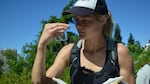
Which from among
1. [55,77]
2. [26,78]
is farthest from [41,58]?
[26,78]

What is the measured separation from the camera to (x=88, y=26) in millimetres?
2930

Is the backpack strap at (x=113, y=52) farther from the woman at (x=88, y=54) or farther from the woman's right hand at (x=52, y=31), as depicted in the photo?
the woman's right hand at (x=52, y=31)

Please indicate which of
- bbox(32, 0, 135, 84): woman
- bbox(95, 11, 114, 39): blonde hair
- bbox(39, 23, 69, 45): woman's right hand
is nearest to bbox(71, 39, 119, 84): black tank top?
bbox(32, 0, 135, 84): woman

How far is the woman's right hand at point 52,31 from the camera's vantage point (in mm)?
2908

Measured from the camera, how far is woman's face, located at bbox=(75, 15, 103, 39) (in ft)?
9.51

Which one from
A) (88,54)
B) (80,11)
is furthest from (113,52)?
(80,11)

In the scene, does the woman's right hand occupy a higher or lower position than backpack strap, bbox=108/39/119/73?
higher

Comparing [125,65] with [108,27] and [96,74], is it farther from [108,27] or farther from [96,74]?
[108,27]

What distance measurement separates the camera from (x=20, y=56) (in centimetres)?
1280

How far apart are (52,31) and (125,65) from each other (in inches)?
25.3

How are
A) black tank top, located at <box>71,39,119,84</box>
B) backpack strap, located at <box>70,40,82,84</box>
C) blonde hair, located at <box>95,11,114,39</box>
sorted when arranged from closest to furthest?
black tank top, located at <box>71,39,119,84</box> → backpack strap, located at <box>70,40,82,84</box> → blonde hair, located at <box>95,11,114,39</box>

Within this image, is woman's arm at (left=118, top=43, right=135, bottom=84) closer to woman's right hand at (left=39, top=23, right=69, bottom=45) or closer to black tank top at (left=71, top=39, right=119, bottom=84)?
black tank top at (left=71, top=39, right=119, bottom=84)

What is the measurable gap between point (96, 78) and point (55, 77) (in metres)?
0.38

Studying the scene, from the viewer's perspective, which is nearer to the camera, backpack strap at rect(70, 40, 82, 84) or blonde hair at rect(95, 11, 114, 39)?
backpack strap at rect(70, 40, 82, 84)
